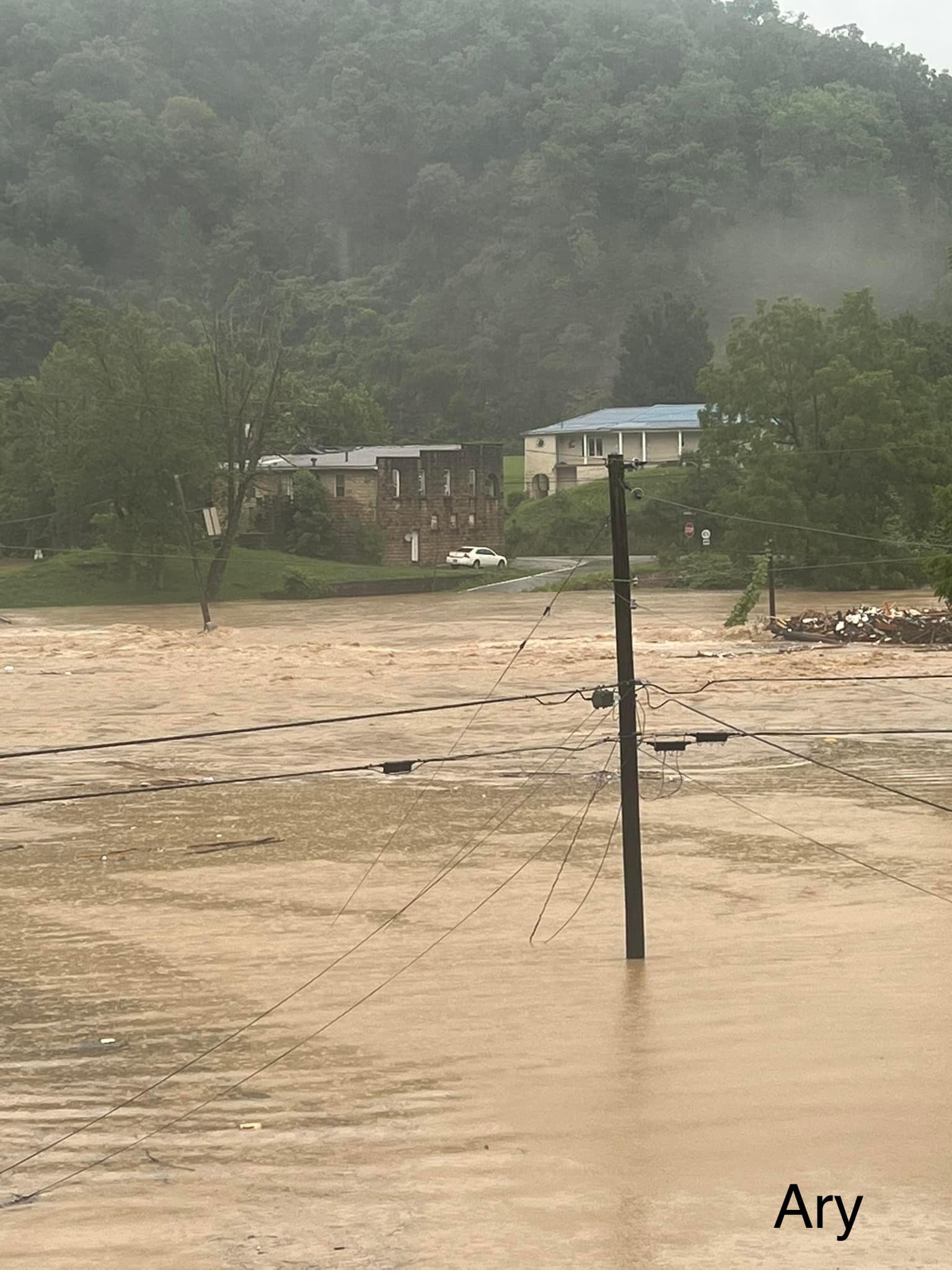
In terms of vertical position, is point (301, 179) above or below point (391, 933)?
above

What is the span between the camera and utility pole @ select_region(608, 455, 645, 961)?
15.9 meters

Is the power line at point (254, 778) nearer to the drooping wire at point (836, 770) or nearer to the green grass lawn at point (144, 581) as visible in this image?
the drooping wire at point (836, 770)

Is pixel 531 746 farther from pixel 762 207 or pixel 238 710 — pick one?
pixel 762 207

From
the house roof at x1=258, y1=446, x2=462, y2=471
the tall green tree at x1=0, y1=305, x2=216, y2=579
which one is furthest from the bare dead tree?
the house roof at x1=258, y1=446, x2=462, y2=471

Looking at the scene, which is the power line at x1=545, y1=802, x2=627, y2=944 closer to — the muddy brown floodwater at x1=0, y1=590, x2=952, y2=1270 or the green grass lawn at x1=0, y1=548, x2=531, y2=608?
the muddy brown floodwater at x1=0, y1=590, x2=952, y2=1270

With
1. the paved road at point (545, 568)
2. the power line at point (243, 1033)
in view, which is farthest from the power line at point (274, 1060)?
the paved road at point (545, 568)

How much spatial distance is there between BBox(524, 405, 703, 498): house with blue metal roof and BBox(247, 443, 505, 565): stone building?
34.0ft

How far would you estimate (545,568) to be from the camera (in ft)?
272

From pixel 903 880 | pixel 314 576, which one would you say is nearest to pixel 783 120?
pixel 314 576

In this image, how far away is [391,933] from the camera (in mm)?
18453

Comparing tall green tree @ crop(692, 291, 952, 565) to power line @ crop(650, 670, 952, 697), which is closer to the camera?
power line @ crop(650, 670, 952, 697)

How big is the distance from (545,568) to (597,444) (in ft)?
65.2

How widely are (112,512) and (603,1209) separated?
67026 millimetres

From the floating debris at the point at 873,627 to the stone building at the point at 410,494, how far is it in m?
33.7
